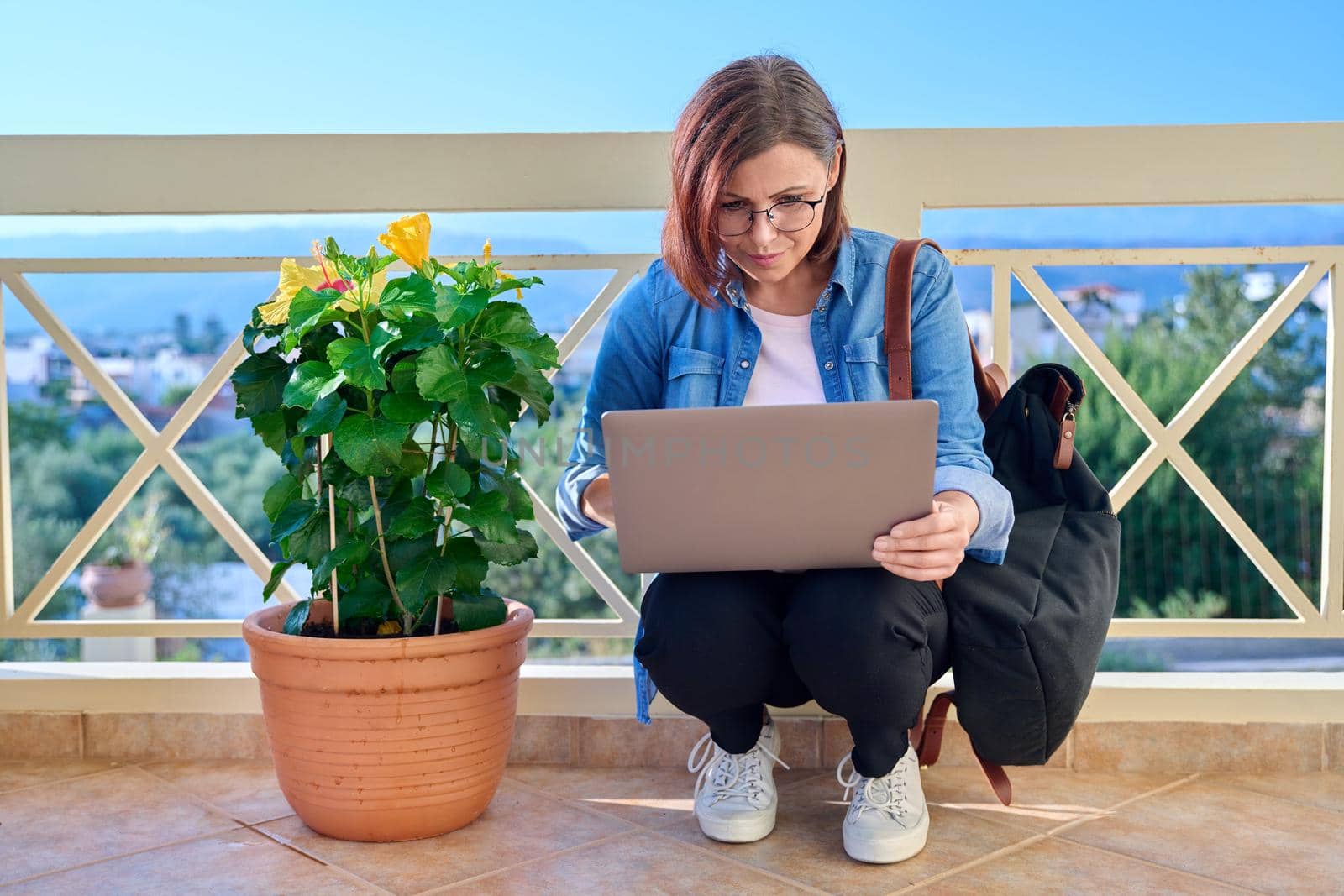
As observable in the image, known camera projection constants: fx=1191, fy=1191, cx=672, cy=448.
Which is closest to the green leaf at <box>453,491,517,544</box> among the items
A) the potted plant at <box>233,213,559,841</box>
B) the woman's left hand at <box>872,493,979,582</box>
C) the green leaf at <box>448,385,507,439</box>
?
the potted plant at <box>233,213,559,841</box>

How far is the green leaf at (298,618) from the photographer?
55.8 inches

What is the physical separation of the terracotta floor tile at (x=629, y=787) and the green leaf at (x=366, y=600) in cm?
34

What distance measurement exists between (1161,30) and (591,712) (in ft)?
44.2

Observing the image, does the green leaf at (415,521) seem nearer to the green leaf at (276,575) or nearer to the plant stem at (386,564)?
the plant stem at (386,564)

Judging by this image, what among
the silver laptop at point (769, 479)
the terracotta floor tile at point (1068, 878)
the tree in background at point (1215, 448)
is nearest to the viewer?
the silver laptop at point (769, 479)

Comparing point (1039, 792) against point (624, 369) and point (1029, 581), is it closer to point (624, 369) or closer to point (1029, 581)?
point (1029, 581)

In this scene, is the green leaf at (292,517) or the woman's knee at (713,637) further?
the green leaf at (292,517)

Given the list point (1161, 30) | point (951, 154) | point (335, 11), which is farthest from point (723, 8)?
point (951, 154)

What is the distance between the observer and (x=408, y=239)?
4.44ft

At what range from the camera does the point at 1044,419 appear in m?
1.38

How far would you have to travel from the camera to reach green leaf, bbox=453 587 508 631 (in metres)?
1.42

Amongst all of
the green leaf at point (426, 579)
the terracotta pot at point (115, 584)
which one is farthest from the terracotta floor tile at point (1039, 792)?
the terracotta pot at point (115, 584)

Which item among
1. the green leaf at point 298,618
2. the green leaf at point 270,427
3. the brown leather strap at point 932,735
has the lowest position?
the brown leather strap at point 932,735

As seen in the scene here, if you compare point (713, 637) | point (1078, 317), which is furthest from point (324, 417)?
point (1078, 317)
